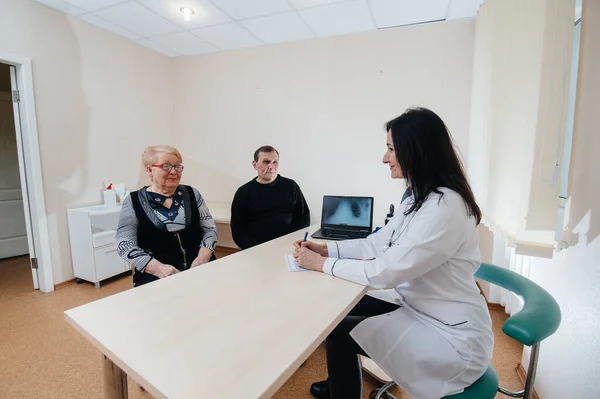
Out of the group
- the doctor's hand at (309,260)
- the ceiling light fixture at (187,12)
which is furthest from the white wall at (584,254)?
the ceiling light fixture at (187,12)

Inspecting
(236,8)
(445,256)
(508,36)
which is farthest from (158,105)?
(445,256)

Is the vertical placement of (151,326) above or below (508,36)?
below

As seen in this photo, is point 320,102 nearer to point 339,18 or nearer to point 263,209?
point 339,18

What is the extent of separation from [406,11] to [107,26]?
291cm

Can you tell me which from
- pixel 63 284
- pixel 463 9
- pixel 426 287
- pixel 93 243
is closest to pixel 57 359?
pixel 93 243

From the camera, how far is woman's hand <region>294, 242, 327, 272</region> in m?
1.26

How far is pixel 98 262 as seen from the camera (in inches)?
114

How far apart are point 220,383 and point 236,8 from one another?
2953 mm

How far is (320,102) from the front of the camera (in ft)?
11.1

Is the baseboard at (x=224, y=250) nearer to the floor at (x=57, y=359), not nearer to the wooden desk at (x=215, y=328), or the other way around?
the floor at (x=57, y=359)

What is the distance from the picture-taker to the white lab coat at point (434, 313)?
94 cm

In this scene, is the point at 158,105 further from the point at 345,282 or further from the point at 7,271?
the point at 345,282

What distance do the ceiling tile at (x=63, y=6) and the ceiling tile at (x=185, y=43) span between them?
0.72 meters

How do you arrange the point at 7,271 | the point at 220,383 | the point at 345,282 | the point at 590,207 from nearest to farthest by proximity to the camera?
the point at 220,383, the point at 590,207, the point at 345,282, the point at 7,271
